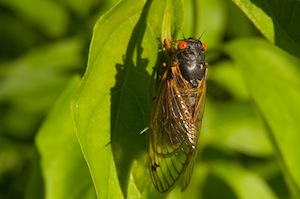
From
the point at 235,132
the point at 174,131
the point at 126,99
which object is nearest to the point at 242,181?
the point at 235,132

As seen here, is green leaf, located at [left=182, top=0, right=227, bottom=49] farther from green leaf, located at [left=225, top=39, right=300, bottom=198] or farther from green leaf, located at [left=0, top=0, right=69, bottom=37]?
green leaf, located at [left=0, top=0, right=69, bottom=37]

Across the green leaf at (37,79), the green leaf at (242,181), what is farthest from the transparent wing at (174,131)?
the green leaf at (37,79)

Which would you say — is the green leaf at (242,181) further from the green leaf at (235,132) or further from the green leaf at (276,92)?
the green leaf at (276,92)

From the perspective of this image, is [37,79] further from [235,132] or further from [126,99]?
[126,99]

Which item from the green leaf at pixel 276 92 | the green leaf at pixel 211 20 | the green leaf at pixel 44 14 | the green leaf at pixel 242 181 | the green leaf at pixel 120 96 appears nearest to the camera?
the green leaf at pixel 120 96

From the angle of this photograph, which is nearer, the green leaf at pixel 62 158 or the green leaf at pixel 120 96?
the green leaf at pixel 120 96

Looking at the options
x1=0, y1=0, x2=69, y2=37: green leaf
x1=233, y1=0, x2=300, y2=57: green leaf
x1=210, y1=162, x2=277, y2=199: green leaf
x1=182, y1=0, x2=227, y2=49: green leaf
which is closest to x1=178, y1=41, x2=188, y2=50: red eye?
x1=233, y1=0, x2=300, y2=57: green leaf

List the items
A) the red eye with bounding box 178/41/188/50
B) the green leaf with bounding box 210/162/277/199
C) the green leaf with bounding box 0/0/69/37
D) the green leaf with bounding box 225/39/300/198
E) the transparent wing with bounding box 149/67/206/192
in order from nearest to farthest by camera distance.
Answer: the transparent wing with bounding box 149/67/206/192, the red eye with bounding box 178/41/188/50, the green leaf with bounding box 225/39/300/198, the green leaf with bounding box 210/162/277/199, the green leaf with bounding box 0/0/69/37
